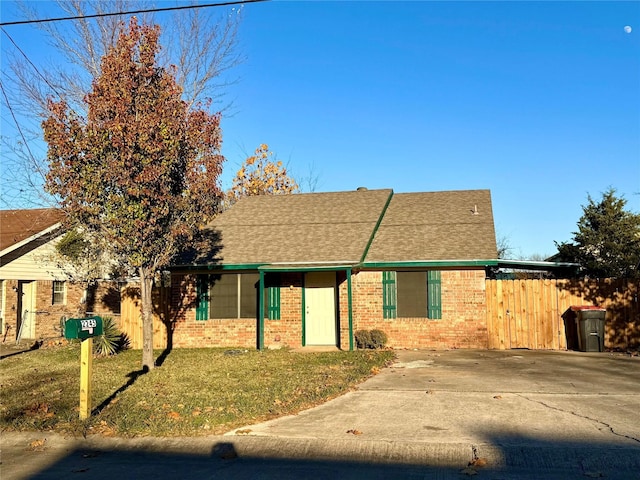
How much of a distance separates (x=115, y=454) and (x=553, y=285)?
504 inches

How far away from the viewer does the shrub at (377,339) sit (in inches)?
627

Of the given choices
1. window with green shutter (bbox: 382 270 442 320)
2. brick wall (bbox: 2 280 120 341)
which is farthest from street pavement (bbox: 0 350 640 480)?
brick wall (bbox: 2 280 120 341)

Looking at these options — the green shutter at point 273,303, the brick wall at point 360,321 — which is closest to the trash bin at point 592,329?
the brick wall at point 360,321

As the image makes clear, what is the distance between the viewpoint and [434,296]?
16328 millimetres

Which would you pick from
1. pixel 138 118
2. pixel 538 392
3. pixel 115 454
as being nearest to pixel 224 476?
pixel 115 454

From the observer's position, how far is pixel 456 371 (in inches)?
476

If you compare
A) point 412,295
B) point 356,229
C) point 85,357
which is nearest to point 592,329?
point 412,295

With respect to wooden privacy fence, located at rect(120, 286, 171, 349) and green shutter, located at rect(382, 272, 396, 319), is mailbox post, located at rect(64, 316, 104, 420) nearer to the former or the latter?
wooden privacy fence, located at rect(120, 286, 171, 349)

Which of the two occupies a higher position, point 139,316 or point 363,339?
point 139,316

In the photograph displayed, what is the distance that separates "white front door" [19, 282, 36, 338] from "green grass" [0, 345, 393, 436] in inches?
267

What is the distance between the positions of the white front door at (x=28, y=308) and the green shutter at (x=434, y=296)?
14385mm

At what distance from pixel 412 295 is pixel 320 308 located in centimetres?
264

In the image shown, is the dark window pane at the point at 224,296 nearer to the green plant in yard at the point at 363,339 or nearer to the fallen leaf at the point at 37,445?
the green plant in yard at the point at 363,339

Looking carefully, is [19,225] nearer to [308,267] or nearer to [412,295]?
[308,267]
